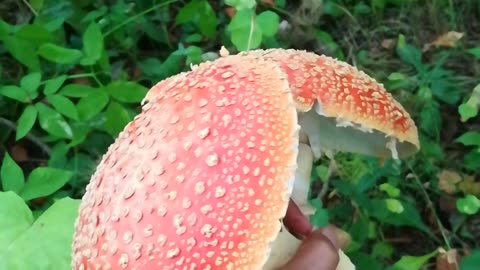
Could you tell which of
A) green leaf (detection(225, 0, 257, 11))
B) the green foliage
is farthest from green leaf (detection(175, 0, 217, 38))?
green leaf (detection(225, 0, 257, 11))

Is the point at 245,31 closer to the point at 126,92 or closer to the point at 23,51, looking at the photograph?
the point at 126,92

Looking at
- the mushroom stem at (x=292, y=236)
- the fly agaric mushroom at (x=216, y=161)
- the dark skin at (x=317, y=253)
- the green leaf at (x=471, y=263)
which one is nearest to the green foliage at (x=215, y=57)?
the green leaf at (x=471, y=263)

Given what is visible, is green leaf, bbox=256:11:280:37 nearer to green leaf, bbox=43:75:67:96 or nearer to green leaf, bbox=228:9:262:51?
green leaf, bbox=228:9:262:51

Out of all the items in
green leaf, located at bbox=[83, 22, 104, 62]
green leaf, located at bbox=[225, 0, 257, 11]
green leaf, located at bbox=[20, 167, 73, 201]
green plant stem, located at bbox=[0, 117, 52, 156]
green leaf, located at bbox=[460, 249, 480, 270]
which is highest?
green leaf, located at bbox=[225, 0, 257, 11]

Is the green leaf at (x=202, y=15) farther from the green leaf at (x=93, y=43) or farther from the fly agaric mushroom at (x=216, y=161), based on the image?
the fly agaric mushroom at (x=216, y=161)

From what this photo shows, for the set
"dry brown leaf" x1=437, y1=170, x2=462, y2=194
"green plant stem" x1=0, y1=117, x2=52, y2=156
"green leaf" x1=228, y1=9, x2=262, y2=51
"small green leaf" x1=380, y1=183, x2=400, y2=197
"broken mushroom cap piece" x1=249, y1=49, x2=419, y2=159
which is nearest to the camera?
"broken mushroom cap piece" x1=249, y1=49, x2=419, y2=159
